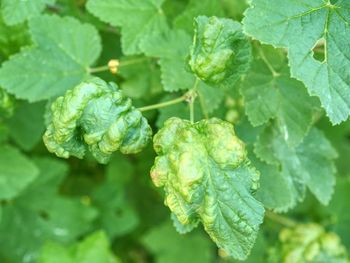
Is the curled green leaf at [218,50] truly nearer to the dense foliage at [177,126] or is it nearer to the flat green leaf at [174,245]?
the dense foliage at [177,126]

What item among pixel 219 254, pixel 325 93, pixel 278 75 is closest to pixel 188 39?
pixel 278 75

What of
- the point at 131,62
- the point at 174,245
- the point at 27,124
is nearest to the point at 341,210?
the point at 174,245

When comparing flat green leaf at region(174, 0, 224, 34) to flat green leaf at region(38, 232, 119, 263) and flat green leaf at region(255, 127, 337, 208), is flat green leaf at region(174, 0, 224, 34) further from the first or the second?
flat green leaf at region(38, 232, 119, 263)

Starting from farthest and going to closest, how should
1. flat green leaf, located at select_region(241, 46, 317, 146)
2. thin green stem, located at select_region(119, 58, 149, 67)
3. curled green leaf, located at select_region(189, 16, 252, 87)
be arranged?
thin green stem, located at select_region(119, 58, 149, 67)
flat green leaf, located at select_region(241, 46, 317, 146)
curled green leaf, located at select_region(189, 16, 252, 87)

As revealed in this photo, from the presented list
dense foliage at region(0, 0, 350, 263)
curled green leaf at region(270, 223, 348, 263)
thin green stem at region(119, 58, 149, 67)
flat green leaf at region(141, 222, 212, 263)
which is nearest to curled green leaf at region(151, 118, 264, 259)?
dense foliage at region(0, 0, 350, 263)

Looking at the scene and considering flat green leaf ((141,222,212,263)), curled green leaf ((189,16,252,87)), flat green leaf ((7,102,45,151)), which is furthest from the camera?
flat green leaf ((141,222,212,263))

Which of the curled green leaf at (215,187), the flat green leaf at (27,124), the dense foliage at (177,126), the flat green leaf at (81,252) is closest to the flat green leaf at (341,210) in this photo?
the dense foliage at (177,126)

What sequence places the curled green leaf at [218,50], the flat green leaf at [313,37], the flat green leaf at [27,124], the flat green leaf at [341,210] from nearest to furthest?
the flat green leaf at [313,37]
the curled green leaf at [218,50]
the flat green leaf at [27,124]
the flat green leaf at [341,210]
